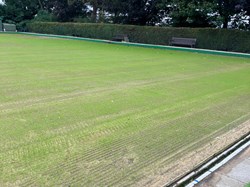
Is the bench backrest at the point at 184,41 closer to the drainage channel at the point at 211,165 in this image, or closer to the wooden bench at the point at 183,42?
the wooden bench at the point at 183,42

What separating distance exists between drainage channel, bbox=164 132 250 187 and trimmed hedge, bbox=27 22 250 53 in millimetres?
11829

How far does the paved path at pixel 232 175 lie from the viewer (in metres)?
2.44

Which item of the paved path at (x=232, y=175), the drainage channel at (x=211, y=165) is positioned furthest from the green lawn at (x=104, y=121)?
the paved path at (x=232, y=175)

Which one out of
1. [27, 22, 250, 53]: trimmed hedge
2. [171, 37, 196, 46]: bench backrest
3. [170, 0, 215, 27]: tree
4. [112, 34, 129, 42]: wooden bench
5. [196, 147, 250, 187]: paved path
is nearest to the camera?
[196, 147, 250, 187]: paved path

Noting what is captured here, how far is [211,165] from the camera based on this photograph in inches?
109

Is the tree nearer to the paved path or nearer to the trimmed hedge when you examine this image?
the trimmed hedge

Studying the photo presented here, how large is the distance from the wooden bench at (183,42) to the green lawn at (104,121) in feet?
28.1

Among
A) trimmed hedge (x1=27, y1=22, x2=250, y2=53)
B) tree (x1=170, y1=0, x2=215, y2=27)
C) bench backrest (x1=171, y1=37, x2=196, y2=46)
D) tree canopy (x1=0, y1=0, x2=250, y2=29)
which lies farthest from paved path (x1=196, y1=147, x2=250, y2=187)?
tree (x1=170, y1=0, x2=215, y2=27)

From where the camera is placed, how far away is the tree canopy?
1500cm

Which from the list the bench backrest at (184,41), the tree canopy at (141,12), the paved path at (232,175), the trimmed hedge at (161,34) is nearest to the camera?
the paved path at (232,175)

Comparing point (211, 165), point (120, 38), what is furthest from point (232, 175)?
point (120, 38)

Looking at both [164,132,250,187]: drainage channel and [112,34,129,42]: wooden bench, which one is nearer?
[164,132,250,187]: drainage channel

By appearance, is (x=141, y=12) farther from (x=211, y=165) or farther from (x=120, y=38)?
(x=211, y=165)

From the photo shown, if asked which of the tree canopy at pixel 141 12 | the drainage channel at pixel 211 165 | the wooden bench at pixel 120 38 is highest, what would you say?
the tree canopy at pixel 141 12
